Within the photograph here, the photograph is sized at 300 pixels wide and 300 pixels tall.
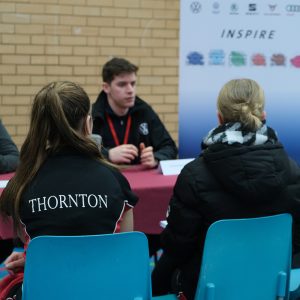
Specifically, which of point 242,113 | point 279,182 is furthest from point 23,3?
point 279,182

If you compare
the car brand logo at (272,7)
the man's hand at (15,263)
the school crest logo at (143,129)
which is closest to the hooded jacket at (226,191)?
the man's hand at (15,263)

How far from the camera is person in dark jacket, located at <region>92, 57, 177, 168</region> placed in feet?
12.1

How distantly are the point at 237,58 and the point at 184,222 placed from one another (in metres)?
2.40

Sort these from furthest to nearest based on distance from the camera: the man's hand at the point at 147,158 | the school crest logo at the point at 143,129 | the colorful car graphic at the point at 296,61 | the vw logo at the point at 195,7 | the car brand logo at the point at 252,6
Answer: the colorful car graphic at the point at 296,61 → the car brand logo at the point at 252,6 → the vw logo at the point at 195,7 → the school crest logo at the point at 143,129 → the man's hand at the point at 147,158

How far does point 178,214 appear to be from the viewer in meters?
2.20

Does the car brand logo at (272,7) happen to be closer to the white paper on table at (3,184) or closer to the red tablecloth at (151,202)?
the red tablecloth at (151,202)

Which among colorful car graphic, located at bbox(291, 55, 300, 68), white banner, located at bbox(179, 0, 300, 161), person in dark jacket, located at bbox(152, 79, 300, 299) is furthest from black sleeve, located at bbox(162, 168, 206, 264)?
colorful car graphic, located at bbox(291, 55, 300, 68)

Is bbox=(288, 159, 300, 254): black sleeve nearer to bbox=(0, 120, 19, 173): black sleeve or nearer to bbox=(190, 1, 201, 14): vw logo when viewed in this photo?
bbox=(0, 120, 19, 173): black sleeve

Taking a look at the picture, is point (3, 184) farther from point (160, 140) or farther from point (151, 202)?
point (160, 140)

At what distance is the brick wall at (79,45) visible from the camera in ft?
13.6

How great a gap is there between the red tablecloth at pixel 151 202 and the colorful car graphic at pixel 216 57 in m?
1.63

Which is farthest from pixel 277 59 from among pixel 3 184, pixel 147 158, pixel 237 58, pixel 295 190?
pixel 3 184

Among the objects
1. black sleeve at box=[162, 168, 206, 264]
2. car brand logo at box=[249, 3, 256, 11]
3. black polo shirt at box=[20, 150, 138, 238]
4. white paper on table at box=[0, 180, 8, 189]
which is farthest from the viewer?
car brand logo at box=[249, 3, 256, 11]

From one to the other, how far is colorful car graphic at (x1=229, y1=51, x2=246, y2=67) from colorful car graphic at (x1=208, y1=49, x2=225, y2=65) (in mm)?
73
